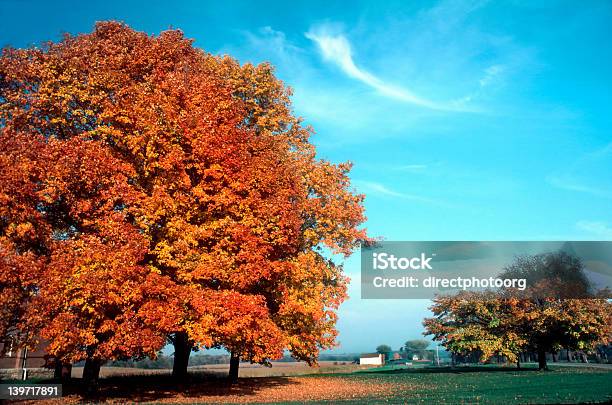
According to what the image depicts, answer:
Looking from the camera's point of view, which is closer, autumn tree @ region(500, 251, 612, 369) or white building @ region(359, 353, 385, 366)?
autumn tree @ region(500, 251, 612, 369)

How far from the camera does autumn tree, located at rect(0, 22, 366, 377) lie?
20.3 m

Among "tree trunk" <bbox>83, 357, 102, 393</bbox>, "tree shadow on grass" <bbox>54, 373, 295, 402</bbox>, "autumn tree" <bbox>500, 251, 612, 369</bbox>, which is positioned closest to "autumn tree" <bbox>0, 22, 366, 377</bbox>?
"tree shadow on grass" <bbox>54, 373, 295, 402</bbox>

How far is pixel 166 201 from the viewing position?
21859 mm

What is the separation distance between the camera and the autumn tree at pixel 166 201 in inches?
800

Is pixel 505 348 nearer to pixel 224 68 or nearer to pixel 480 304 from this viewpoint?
pixel 480 304

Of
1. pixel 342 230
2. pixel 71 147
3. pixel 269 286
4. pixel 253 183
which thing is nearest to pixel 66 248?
pixel 71 147

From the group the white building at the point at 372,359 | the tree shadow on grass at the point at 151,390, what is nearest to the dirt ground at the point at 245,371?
the tree shadow on grass at the point at 151,390

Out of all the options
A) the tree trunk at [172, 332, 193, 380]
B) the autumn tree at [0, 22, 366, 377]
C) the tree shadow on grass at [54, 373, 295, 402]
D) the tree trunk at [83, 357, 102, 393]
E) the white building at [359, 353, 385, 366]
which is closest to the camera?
the autumn tree at [0, 22, 366, 377]

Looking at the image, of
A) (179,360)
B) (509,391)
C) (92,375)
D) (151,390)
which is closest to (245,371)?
(179,360)

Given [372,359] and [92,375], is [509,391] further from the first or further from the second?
[372,359]

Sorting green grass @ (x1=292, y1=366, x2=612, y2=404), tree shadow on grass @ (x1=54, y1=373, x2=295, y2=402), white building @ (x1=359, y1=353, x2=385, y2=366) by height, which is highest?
green grass @ (x1=292, y1=366, x2=612, y2=404)

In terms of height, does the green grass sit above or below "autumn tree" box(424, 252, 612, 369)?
below

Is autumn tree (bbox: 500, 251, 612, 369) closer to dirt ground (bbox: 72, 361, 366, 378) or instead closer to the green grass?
the green grass

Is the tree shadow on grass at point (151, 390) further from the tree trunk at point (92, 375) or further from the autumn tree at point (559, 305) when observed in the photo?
the autumn tree at point (559, 305)
